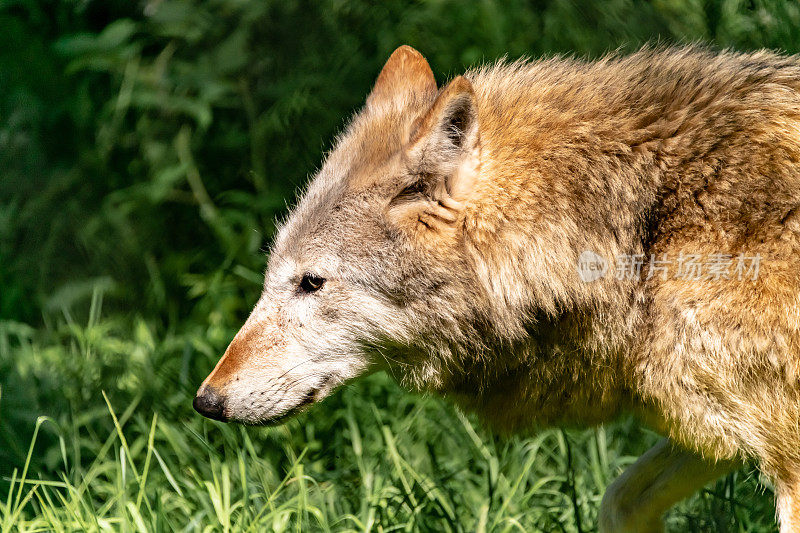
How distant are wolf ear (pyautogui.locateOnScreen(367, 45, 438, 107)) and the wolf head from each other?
0.71ft

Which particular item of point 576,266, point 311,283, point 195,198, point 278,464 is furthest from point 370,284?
point 195,198

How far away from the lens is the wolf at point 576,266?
9.23 feet

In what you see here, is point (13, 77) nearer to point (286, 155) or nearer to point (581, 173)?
point (286, 155)

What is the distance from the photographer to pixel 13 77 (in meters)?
5.61

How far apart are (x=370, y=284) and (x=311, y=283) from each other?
0.25m

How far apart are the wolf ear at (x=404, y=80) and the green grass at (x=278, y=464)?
4.98ft

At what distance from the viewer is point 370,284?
126 inches

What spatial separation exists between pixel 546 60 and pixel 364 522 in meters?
2.08

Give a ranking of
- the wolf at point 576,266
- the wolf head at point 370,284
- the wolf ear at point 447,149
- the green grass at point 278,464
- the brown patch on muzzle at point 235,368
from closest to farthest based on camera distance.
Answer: the wolf at point 576,266 → the wolf ear at point 447,149 → the wolf head at point 370,284 → the brown patch on muzzle at point 235,368 → the green grass at point 278,464

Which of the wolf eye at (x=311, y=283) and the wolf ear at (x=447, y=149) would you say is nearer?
the wolf ear at (x=447, y=149)

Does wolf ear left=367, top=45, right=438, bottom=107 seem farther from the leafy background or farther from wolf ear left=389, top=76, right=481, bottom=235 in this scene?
the leafy background

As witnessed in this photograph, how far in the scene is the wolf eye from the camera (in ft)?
10.8

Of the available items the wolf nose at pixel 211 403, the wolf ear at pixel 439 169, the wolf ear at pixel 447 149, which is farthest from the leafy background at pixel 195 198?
the wolf ear at pixel 447 149

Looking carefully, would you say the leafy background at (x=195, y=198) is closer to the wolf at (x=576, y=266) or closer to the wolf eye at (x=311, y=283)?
the wolf at (x=576, y=266)
